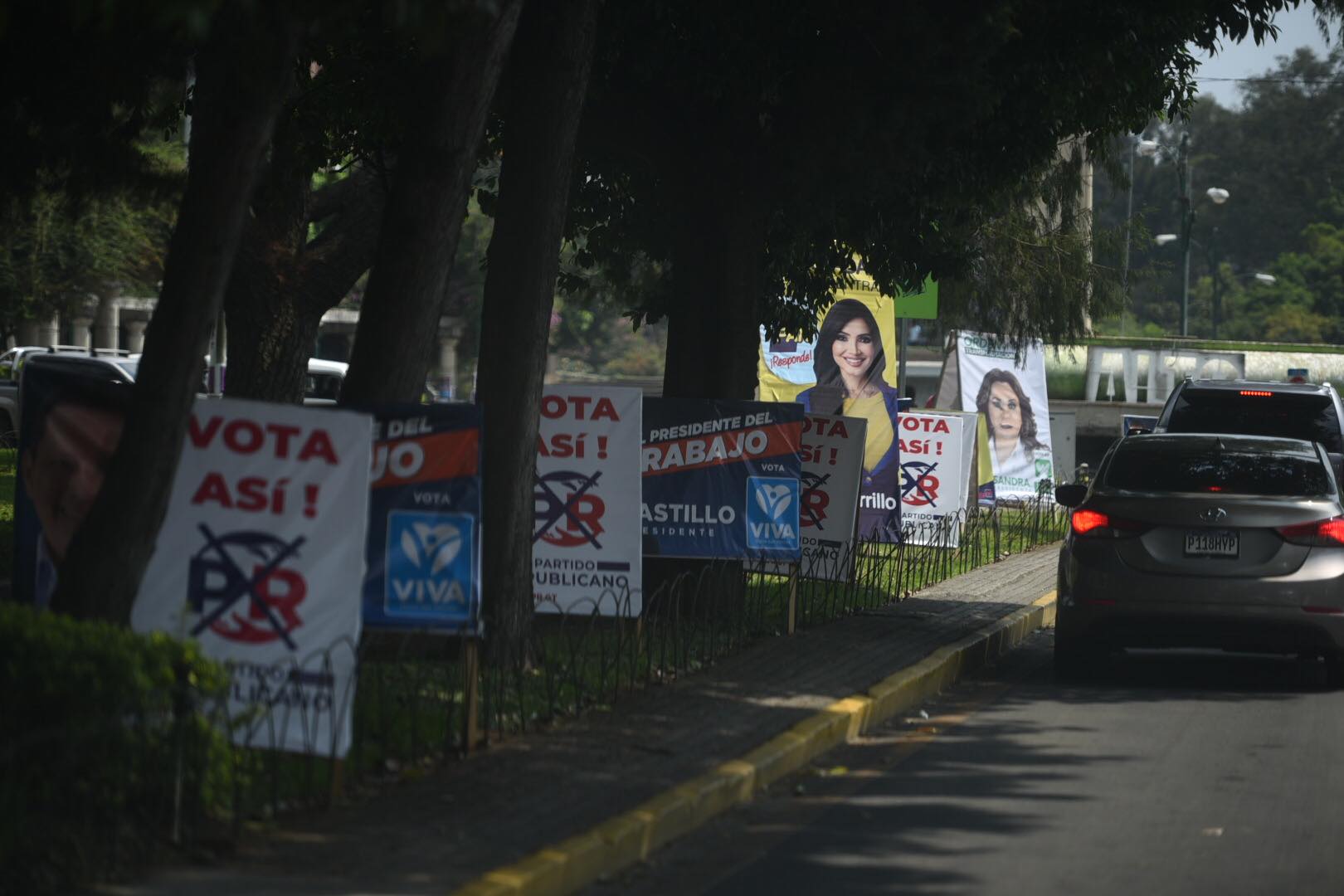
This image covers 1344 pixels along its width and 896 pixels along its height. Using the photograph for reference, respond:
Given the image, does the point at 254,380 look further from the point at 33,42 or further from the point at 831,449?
the point at 33,42

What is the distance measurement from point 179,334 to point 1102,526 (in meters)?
6.38

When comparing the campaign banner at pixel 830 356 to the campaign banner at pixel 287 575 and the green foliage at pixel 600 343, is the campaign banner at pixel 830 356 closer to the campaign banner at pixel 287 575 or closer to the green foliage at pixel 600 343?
the campaign banner at pixel 287 575

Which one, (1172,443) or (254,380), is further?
(254,380)

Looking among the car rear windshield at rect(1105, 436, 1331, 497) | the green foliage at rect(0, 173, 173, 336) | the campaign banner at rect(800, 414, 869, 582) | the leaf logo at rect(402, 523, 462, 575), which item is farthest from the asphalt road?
the green foliage at rect(0, 173, 173, 336)

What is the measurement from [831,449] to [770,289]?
A: 2.77 meters

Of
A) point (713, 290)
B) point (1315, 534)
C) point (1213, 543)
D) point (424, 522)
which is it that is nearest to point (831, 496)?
point (713, 290)

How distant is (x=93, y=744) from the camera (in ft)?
20.2

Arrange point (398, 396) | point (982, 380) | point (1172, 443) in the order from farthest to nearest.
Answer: point (982, 380) < point (1172, 443) < point (398, 396)

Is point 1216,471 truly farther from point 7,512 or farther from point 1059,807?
point 7,512

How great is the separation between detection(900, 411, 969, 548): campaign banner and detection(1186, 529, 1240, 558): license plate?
832 centimetres

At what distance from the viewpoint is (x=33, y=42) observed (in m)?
8.51

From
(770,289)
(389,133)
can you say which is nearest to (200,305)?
(389,133)

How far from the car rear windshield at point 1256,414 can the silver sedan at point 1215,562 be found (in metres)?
5.10

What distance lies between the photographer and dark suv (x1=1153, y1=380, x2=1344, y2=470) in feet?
55.3
